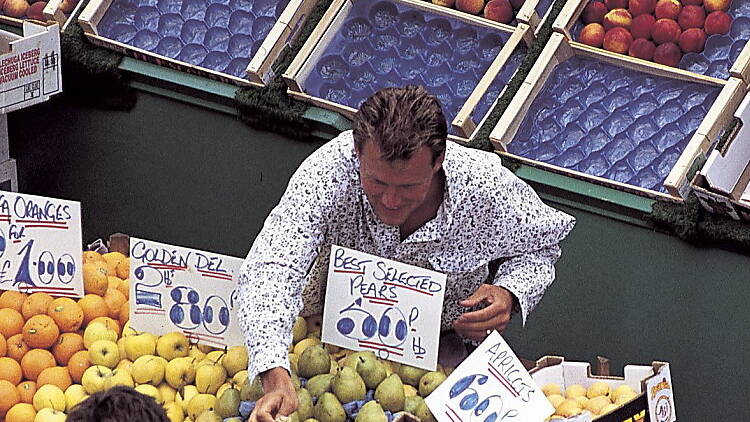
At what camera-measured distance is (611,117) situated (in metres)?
3.87

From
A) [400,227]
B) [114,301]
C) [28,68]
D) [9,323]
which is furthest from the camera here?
[28,68]

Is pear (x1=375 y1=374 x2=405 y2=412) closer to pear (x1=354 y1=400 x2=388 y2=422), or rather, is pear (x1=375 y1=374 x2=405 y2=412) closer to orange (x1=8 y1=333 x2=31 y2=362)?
pear (x1=354 y1=400 x2=388 y2=422)

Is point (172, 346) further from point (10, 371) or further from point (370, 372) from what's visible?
point (370, 372)

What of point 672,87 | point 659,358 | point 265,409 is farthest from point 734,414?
point 265,409

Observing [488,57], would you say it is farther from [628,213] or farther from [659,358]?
[659,358]

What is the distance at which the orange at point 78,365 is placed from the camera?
2695 millimetres

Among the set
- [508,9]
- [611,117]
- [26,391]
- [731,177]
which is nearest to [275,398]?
[26,391]

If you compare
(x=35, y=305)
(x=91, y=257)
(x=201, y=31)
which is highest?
(x=201, y=31)

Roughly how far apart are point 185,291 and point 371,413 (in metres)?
0.58

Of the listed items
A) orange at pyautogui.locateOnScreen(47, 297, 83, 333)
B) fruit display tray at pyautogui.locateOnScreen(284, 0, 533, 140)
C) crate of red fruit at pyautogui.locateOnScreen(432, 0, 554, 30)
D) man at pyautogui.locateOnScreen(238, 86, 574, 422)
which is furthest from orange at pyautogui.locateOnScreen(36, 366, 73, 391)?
crate of red fruit at pyautogui.locateOnScreen(432, 0, 554, 30)

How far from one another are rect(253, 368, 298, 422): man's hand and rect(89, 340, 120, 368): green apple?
514 mm

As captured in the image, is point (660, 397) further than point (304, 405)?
Yes

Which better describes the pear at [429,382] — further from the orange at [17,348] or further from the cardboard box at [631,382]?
the orange at [17,348]

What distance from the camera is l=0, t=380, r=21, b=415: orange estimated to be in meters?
2.61
